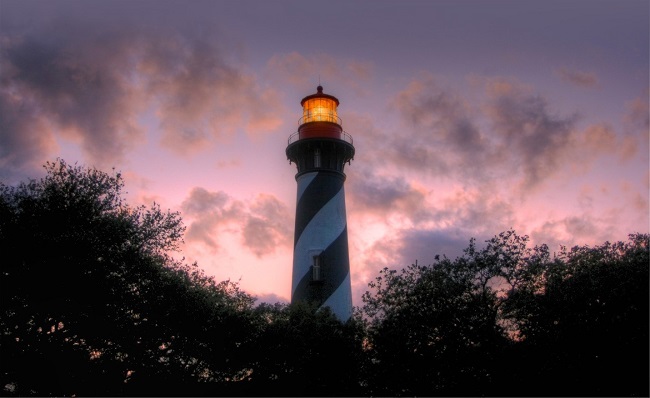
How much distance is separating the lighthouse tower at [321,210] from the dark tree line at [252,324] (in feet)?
20.4

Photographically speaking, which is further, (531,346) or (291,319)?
(291,319)

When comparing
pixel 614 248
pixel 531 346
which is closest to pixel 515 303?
pixel 531 346

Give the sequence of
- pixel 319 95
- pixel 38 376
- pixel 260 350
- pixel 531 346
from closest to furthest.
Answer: pixel 531 346, pixel 38 376, pixel 260 350, pixel 319 95

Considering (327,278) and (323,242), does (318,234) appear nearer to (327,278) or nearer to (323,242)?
(323,242)

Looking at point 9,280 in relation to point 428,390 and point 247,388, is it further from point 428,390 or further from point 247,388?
point 428,390

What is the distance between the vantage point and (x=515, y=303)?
20953mm

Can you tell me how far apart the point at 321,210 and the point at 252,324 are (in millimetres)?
10652

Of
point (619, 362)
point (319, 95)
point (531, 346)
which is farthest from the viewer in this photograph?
point (319, 95)

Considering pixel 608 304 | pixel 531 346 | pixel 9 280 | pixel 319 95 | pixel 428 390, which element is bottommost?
pixel 428 390

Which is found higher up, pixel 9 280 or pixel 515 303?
pixel 9 280

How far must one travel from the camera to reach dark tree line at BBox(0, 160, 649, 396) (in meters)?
20.1

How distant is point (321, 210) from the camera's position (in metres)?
32.1

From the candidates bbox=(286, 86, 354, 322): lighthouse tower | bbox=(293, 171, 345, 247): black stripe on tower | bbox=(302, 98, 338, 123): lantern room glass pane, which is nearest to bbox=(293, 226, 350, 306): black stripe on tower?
bbox=(286, 86, 354, 322): lighthouse tower

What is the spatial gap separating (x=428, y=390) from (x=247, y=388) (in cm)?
825
